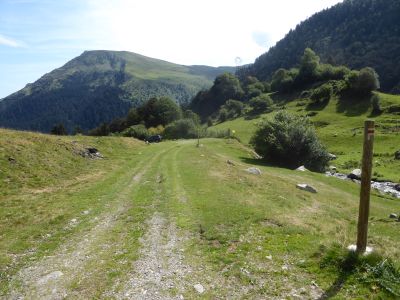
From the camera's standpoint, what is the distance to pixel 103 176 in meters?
37.1

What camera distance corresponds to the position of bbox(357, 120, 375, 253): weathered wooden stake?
1291 centimetres

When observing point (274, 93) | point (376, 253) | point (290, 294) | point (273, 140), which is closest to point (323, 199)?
point (376, 253)

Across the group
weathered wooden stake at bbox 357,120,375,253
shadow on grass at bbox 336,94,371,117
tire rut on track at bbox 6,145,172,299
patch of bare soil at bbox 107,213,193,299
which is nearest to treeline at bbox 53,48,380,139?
shadow on grass at bbox 336,94,371,117

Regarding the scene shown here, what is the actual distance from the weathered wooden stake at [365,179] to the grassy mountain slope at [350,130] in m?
57.3

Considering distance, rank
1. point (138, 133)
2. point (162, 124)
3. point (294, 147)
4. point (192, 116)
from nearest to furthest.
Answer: point (294, 147), point (138, 133), point (162, 124), point (192, 116)

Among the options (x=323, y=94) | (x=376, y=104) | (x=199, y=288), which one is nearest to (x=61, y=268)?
(x=199, y=288)

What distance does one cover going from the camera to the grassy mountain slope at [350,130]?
77062mm

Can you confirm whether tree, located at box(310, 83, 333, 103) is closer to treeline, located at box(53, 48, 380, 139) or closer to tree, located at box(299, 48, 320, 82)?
treeline, located at box(53, 48, 380, 139)

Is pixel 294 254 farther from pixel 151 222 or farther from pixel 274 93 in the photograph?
pixel 274 93

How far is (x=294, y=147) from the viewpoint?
65.9 meters

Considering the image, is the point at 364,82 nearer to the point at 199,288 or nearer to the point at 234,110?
the point at 234,110

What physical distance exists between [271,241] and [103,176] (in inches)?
957

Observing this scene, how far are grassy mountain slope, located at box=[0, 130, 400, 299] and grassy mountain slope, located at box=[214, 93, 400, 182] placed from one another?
42.9 metres

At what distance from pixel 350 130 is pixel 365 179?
105 metres
